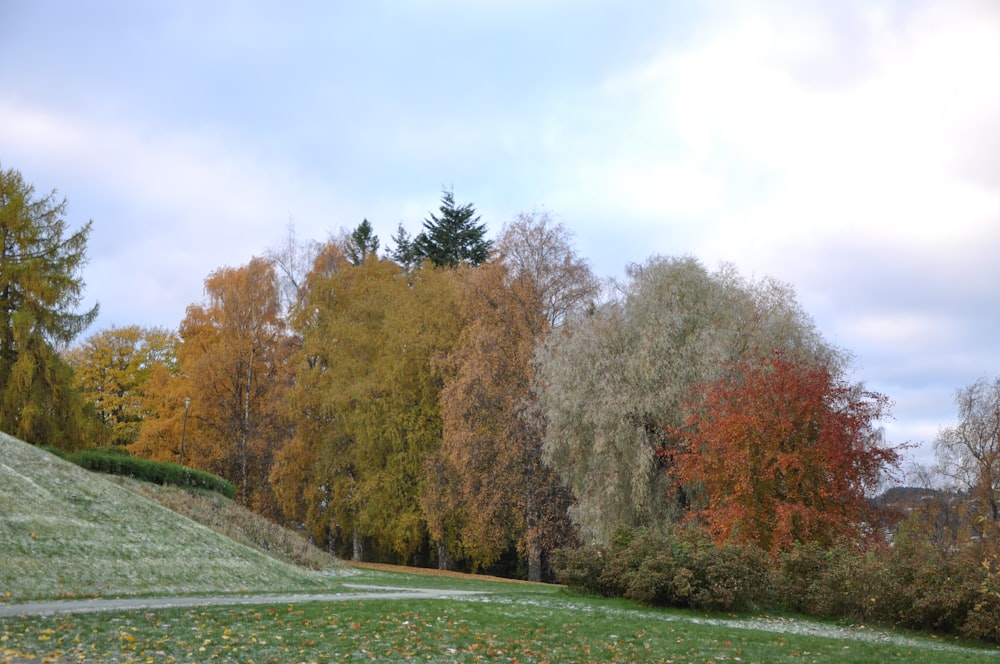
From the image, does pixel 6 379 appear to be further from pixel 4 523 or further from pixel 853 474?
pixel 853 474

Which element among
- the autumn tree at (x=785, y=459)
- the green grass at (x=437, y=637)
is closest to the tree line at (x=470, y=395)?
the autumn tree at (x=785, y=459)

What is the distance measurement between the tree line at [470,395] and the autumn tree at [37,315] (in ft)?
0.27

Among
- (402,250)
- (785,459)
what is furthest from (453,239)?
(785,459)

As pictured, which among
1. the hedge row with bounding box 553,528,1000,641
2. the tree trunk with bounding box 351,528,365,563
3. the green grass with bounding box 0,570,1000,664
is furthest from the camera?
the tree trunk with bounding box 351,528,365,563

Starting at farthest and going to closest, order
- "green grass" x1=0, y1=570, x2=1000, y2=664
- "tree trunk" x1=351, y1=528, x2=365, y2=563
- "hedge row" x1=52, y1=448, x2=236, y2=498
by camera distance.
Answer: "tree trunk" x1=351, y1=528, x2=365, y2=563 < "hedge row" x1=52, y1=448, x2=236, y2=498 < "green grass" x1=0, y1=570, x2=1000, y2=664

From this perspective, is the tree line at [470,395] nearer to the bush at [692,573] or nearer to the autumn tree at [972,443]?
the bush at [692,573]

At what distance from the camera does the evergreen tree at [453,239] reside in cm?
4566

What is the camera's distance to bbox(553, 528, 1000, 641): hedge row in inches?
503

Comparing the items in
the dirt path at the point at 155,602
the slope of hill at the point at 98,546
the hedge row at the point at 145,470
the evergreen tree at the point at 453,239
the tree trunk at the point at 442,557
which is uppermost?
the evergreen tree at the point at 453,239

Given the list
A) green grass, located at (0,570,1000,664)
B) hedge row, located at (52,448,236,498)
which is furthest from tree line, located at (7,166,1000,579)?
green grass, located at (0,570,1000,664)

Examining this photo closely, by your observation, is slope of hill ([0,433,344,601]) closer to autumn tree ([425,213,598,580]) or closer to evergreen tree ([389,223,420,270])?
autumn tree ([425,213,598,580])

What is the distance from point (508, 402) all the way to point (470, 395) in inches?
55.4

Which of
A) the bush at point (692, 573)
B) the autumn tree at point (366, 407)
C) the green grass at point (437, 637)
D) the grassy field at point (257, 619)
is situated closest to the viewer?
the green grass at point (437, 637)

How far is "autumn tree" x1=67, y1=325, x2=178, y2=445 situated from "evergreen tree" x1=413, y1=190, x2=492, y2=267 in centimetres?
1512
